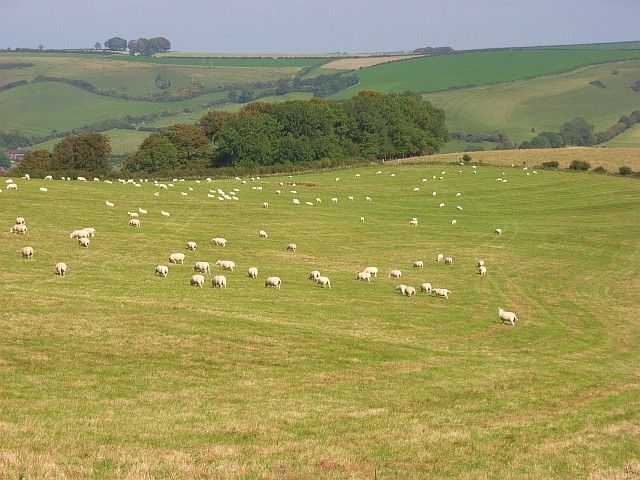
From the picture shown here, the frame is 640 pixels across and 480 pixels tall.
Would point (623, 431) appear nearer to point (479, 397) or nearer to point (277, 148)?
point (479, 397)

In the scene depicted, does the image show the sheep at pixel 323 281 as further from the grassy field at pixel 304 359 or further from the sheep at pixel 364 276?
the sheep at pixel 364 276

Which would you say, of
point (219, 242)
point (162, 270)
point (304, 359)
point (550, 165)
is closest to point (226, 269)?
point (162, 270)

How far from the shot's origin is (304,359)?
32438 mm

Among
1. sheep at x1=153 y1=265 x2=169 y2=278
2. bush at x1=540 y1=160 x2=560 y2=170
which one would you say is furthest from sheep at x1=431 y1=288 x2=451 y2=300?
bush at x1=540 y1=160 x2=560 y2=170

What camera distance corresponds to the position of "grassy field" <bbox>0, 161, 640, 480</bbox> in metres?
21.2

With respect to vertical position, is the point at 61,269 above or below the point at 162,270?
above

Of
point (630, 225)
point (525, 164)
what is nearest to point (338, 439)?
point (630, 225)

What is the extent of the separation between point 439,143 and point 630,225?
85501 mm

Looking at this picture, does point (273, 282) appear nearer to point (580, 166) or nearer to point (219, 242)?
point (219, 242)

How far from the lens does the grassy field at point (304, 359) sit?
21172 mm

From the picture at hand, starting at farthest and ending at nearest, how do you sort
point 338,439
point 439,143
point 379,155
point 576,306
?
point 439,143 < point 379,155 < point 576,306 < point 338,439

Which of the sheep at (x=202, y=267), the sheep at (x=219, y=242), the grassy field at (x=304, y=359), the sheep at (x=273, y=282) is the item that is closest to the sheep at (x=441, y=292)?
the grassy field at (x=304, y=359)

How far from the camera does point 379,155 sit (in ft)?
519

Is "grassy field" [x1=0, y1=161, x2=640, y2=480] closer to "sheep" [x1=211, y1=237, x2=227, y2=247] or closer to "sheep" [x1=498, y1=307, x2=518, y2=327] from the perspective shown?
"sheep" [x1=211, y1=237, x2=227, y2=247]
